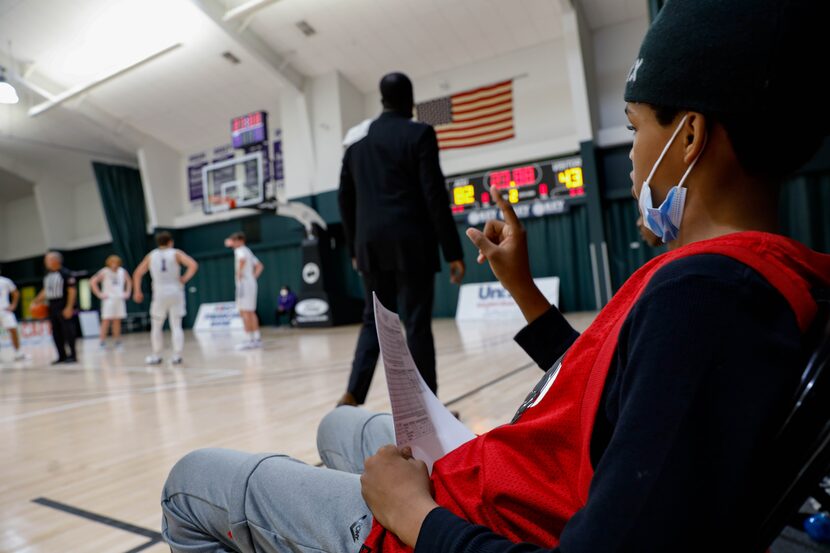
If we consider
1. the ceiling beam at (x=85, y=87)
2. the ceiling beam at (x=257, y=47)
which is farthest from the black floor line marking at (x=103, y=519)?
the ceiling beam at (x=85, y=87)

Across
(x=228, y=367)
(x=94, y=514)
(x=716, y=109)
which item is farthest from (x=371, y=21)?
(x=716, y=109)

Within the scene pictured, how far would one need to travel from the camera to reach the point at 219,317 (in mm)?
13812

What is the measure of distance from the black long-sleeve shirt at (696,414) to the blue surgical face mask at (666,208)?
170 millimetres

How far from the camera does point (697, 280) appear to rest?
17.8 inches

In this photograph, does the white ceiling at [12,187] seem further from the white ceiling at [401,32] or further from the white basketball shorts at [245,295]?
the white basketball shorts at [245,295]

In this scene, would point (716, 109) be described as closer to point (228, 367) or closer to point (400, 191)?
point (400, 191)

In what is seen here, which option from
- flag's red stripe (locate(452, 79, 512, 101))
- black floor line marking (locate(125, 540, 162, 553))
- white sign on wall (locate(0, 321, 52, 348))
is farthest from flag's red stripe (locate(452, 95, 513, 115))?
black floor line marking (locate(125, 540, 162, 553))

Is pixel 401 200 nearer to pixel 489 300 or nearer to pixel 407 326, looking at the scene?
pixel 407 326

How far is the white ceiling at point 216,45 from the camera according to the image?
31.3 feet

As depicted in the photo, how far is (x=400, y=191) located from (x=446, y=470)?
6.38 ft

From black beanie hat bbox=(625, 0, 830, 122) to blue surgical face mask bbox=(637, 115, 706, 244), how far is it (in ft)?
0.15

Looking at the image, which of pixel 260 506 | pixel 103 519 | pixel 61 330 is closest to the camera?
pixel 260 506

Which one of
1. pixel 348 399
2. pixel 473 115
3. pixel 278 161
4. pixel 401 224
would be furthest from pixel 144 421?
pixel 278 161

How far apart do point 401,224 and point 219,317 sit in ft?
40.5
